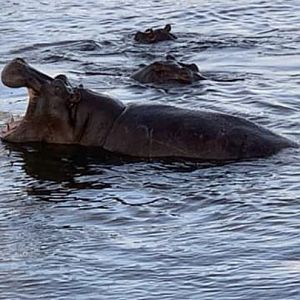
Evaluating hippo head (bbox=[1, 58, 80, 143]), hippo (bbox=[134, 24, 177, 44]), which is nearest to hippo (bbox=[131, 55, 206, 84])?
hippo (bbox=[134, 24, 177, 44])

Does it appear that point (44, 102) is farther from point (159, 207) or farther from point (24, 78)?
point (159, 207)

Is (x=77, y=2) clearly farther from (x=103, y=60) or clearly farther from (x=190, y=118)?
(x=190, y=118)

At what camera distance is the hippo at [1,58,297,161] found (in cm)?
911

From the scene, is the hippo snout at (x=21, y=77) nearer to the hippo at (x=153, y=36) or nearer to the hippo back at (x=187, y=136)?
the hippo back at (x=187, y=136)

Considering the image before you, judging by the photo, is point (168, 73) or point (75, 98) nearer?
point (75, 98)

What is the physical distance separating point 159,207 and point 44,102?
2.05 meters

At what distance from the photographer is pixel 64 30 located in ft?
53.6

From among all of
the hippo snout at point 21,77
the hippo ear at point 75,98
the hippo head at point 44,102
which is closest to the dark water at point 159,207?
the hippo head at point 44,102

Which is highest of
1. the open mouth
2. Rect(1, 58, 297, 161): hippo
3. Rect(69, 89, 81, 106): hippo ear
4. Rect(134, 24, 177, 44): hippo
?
the open mouth

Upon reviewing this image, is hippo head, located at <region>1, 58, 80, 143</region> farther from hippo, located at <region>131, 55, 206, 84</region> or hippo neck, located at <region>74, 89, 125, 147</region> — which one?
hippo, located at <region>131, 55, 206, 84</region>

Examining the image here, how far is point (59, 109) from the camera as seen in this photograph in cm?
962

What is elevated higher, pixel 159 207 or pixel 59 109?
pixel 59 109

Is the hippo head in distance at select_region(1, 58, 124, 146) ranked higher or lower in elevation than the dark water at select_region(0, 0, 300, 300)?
higher

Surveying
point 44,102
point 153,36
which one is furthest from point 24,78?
point 153,36
